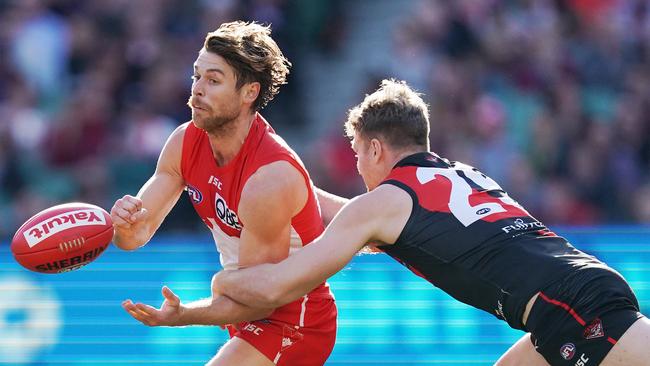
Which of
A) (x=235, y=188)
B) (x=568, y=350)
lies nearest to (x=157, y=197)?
(x=235, y=188)

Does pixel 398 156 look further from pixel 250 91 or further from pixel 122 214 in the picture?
pixel 122 214

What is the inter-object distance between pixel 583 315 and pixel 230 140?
6.77 feet

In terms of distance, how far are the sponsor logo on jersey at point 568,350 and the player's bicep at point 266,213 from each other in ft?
4.92

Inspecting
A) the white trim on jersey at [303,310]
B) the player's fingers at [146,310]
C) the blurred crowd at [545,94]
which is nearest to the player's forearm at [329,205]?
the white trim on jersey at [303,310]

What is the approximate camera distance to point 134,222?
6.02 meters

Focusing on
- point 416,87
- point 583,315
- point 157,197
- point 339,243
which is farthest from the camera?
point 416,87

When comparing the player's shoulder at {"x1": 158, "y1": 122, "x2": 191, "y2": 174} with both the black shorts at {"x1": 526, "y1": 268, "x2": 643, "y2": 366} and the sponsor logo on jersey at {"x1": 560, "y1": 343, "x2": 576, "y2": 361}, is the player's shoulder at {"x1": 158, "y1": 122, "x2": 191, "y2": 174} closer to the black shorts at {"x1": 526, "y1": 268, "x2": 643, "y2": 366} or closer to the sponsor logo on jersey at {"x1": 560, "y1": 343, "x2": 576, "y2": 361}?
the black shorts at {"x1": 526, "y1": 268, "x2": 643, "y2": 366}

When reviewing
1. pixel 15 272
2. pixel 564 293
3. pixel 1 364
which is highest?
pixel 564 293

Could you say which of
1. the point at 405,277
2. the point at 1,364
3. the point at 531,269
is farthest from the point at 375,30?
the point at 531,269

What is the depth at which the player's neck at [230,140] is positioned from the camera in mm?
6051

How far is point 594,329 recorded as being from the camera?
5043 millimetres

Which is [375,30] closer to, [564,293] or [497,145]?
[497,145]

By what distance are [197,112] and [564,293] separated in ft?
6.82

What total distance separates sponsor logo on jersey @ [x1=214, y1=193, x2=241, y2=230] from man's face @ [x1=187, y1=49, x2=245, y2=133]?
1.20ft
